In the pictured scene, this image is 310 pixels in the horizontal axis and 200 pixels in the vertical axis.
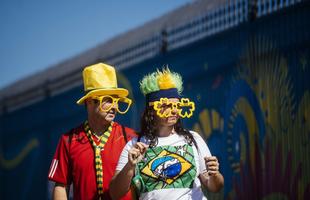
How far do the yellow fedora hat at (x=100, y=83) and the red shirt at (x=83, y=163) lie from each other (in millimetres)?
295

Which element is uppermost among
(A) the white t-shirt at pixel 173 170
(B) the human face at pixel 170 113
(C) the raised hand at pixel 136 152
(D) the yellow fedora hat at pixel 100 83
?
(D) the yellow fedora hat at pixel 100 83

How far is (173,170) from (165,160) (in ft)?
0.30

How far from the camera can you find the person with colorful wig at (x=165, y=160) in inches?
220

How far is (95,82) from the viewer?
6738 mm

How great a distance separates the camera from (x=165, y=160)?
567 cm

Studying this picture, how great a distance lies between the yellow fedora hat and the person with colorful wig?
0.77 metres

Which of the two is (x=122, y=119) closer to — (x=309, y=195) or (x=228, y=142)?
(x=228, y=142)

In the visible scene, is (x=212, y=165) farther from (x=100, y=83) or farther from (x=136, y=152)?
(x=100, y=83)

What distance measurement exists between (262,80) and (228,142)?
886 mm

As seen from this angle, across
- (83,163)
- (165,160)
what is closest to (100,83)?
(83,163)

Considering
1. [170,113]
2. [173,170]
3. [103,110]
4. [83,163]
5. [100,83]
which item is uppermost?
[100,83]

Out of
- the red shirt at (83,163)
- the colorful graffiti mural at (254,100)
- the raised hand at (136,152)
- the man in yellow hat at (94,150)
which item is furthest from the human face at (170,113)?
the colorful graffiti mural at (254,100)

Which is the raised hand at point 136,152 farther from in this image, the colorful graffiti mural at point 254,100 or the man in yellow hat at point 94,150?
the colorful graffiti mural at point 254,100

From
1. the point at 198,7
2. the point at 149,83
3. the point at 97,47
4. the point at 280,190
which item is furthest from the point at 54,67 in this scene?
the point at 149,83
